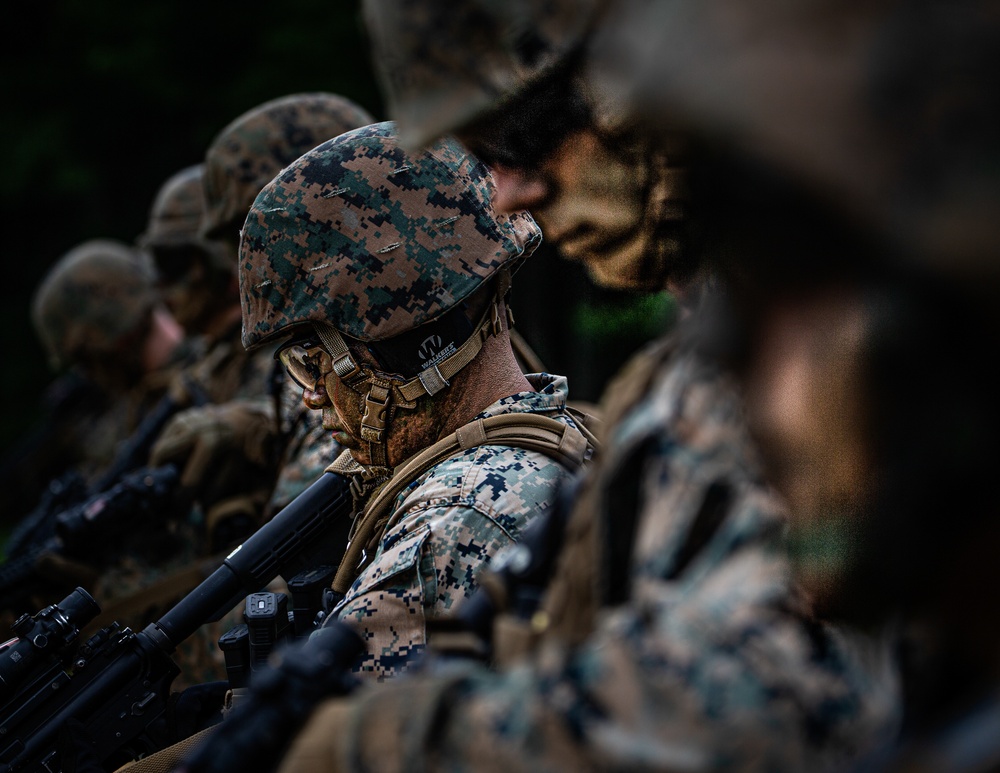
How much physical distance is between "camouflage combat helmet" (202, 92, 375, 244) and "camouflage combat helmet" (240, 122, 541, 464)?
2076 millimetres

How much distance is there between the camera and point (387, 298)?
240 cm

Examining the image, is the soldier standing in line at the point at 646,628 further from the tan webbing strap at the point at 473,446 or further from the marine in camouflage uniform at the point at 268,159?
the marine in camouflage uniform at the point at 268,159

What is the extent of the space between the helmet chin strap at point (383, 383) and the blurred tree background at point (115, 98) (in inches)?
312

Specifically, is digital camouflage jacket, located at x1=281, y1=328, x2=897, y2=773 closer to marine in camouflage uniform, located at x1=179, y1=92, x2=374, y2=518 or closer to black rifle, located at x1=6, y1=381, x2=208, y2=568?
marine in camouflage uniform, located at x1=179, y1=92, x2=374, y2=518

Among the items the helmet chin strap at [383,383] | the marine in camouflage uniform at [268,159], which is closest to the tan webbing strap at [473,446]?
the helmet chin strap at [383,383]

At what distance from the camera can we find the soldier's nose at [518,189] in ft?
6.33

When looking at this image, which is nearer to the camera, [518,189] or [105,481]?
[518,189]

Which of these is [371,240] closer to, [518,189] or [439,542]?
[518,189]

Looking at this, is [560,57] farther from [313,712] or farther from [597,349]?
[597,349]

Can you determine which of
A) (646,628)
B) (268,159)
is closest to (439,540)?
(646,628)

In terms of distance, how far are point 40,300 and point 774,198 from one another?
24.0ft

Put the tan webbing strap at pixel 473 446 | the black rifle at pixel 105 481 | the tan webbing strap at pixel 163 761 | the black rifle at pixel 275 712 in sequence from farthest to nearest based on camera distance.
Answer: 1. the black rifle at pixel 105 481
2. the tan webbing strap at pixel 163 761
3. the tan webbing strap at pixel 473 446
4. the black rifle at pixel 275 712

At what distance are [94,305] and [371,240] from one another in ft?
18.0

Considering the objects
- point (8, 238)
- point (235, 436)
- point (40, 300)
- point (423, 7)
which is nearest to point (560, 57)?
point (423, 7)
